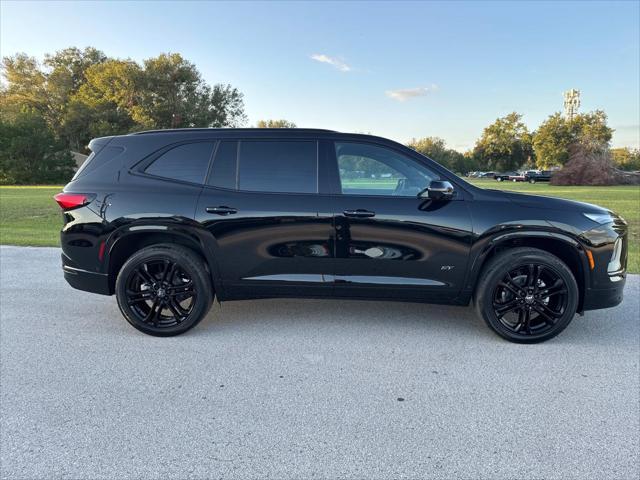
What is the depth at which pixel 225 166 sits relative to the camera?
11.9ft

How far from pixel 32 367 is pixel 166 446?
1.67 m

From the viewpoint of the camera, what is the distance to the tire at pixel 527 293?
3369 millimetres

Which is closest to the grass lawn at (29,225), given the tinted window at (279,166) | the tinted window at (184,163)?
the tinted window at (184,163)

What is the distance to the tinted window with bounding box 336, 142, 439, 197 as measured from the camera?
11.6ft

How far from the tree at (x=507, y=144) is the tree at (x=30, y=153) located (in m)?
78.0

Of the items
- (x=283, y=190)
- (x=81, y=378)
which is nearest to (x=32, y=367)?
(x=81, y=378)

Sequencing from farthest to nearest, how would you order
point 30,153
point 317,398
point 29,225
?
point 30,153
point 29,225
point 317,398

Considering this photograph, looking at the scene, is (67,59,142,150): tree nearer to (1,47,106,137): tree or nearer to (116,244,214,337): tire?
(1,47,106,137): tree

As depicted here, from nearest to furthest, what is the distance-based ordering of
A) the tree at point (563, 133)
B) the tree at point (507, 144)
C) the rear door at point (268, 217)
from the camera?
the rear door at point (268, 217) → the tree at point (563, 133) → the tree at point (507, 144)

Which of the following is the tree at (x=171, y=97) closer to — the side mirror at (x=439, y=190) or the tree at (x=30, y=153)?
the tree at (x=30, y=153)

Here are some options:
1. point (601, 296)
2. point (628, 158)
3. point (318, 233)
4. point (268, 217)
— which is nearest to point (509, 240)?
point (601, 296)

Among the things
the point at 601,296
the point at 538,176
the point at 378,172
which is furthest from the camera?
the point at 538,176

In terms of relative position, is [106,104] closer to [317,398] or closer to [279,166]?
[279,166]

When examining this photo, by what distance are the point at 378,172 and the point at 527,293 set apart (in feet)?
5.67
